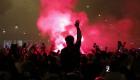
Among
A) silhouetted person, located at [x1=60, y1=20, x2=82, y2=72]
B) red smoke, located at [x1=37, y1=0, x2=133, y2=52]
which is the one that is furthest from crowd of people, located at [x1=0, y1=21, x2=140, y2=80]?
red smoke, located at [x1=37, y1=0, x2=133, y2=52]

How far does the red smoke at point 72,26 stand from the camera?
33812 millimetres

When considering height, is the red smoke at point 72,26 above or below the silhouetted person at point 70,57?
above

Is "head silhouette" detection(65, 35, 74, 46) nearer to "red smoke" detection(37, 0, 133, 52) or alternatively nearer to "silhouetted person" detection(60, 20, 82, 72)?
"silhouetted person" detection(60, 20, 82, 72)

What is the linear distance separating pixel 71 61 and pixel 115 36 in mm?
31276

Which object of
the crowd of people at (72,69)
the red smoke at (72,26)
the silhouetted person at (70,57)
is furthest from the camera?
the red smoke at (72,26)

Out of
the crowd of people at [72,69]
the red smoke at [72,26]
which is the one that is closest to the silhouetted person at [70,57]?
the crowd of people at [72,69]

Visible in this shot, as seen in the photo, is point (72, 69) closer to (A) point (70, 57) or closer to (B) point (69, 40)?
(A) point (70, 57)

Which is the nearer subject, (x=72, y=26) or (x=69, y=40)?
(x=69, y=40)

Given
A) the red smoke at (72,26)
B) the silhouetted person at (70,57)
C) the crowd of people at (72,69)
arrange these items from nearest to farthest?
the crowd of people at (72,69) < the silhouetted person at (70,57) < the red smoke at (72,26)

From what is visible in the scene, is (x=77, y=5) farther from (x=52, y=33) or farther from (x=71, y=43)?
(x=71, y=43)

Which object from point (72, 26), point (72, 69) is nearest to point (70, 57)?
point (72, 69)

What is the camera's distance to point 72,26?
32219 millimetres

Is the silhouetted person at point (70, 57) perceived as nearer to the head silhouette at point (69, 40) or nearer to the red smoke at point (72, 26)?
the head silhouette at point (69, 40)

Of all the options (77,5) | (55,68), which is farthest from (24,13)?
(55,68)
